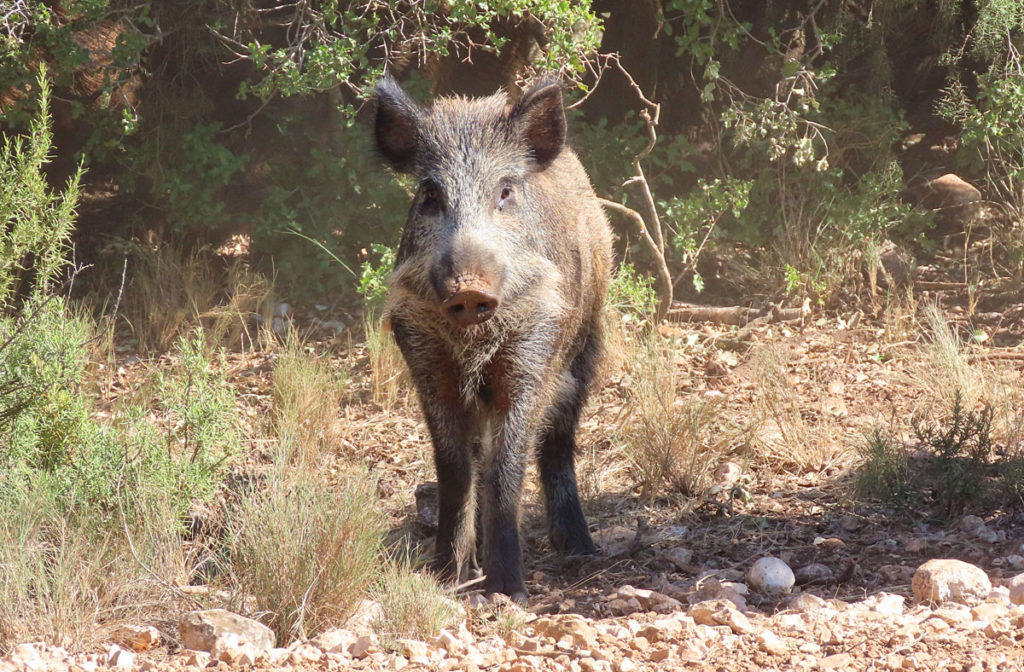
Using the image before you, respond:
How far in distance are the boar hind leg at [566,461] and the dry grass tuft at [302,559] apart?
4.24ft

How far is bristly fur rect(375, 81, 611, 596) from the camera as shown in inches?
168

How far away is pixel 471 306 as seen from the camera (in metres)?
3.77

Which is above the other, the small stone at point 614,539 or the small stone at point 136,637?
the small stone at point 614,539

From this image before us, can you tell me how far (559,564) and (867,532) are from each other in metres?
1.29

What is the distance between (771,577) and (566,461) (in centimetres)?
137

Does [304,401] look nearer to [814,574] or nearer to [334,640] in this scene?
[334,640]

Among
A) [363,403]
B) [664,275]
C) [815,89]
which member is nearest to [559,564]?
[363,403]

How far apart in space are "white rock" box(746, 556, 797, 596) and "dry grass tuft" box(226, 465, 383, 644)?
4.45ft

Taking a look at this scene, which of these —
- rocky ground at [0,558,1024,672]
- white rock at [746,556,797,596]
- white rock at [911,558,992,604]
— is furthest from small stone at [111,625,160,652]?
white rock at [911,558,992,604]

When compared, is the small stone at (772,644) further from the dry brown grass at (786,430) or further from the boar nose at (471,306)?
the dry brown grass at (786,430)

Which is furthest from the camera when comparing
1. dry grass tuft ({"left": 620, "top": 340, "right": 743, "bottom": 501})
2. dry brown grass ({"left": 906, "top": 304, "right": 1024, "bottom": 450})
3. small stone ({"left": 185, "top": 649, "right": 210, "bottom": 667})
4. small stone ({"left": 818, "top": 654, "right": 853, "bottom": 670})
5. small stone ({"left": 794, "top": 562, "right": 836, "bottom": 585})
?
dry brown grass ({"left": 906, "top": 304, "right": 1024, "bottom": 450})

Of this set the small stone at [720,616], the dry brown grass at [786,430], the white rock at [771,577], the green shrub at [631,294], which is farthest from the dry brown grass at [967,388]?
the small stone at [720,616]

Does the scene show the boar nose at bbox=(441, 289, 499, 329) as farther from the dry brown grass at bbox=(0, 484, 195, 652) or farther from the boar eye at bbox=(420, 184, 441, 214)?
the dry brown grass at bbox=(0, 484, 195, 652)

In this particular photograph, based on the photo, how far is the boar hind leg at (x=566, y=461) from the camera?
4.86m
